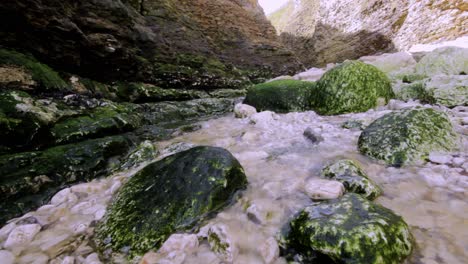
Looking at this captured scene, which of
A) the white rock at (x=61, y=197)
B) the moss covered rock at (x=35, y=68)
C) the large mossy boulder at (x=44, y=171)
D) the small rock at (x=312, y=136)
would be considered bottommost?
the small rock at (x=312, y=136)

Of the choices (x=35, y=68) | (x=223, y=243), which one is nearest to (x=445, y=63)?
(x=223, y=243)

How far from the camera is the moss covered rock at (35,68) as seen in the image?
14.0 feet

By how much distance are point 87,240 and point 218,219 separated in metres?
1.03

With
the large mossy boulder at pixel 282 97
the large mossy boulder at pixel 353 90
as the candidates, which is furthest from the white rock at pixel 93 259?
the large mossy boulder at pixel 282 97

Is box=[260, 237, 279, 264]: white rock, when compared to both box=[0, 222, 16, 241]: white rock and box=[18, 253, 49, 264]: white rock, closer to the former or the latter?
box=[18, 253, 49, 264]: white rock

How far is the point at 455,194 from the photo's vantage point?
1.86 meters

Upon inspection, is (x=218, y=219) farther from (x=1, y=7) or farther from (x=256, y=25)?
(x=256, y=25)

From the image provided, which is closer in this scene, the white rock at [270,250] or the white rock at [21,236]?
the white rock at [270,250]

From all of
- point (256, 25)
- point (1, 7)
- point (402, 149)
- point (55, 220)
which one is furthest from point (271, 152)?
point (256, 25)

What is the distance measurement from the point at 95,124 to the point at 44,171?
1.43m

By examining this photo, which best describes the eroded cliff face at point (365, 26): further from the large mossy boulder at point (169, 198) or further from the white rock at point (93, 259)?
the white rock at point (93, 259)

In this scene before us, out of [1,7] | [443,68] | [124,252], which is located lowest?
[443,68]

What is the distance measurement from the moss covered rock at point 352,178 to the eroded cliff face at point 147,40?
6.14 m

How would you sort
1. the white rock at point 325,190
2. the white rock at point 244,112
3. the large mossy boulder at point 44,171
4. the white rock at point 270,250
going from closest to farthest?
1. the white rock at point 270,250
2. the white rock at point 325,190
3. the large mossy boulder at point 44,171
4. the white rock at point 244,112
